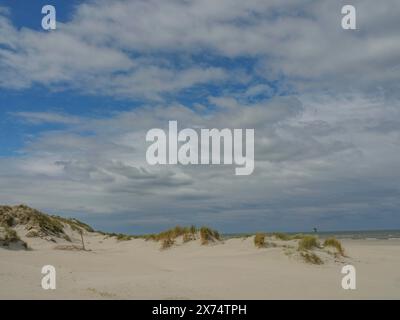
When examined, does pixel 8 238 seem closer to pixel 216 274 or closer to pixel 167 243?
pixel 167 243

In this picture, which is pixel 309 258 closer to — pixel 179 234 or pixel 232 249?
pixel 232 249

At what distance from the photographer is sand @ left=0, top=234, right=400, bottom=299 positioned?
11.8 m

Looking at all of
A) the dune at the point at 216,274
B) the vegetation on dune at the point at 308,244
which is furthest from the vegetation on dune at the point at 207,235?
the vegetation on dune at the point at 308,244

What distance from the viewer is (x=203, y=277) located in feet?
47.3

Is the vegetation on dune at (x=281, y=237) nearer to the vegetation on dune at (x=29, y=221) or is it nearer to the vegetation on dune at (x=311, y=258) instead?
the vegetation on dune at (x=311, y=258)

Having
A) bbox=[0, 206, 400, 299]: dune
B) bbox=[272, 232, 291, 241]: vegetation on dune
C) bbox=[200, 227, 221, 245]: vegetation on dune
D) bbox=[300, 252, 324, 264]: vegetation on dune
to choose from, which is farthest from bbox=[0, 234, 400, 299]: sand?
bbox=[200, 227, 221, 245]: vegetation on dune

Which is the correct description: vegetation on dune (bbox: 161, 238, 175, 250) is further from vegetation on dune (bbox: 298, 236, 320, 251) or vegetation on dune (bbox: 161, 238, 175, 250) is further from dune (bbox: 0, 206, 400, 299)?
vegetation on dune (bbox: 298, 236, 320, 251)

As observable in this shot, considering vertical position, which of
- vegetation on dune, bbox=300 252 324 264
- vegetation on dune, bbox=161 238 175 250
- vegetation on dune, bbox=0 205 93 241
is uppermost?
vegetation on dune, bbox=0 205 93 241

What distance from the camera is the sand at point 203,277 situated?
1183 cm

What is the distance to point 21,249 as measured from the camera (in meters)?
20.9

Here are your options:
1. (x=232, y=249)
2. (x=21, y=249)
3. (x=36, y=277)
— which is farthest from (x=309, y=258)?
(x=21, y=249)

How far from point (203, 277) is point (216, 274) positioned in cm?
68

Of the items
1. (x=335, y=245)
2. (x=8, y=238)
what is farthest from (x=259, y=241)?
(x=8, y=238)

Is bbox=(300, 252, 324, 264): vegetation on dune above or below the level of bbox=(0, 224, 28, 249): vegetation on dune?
below
